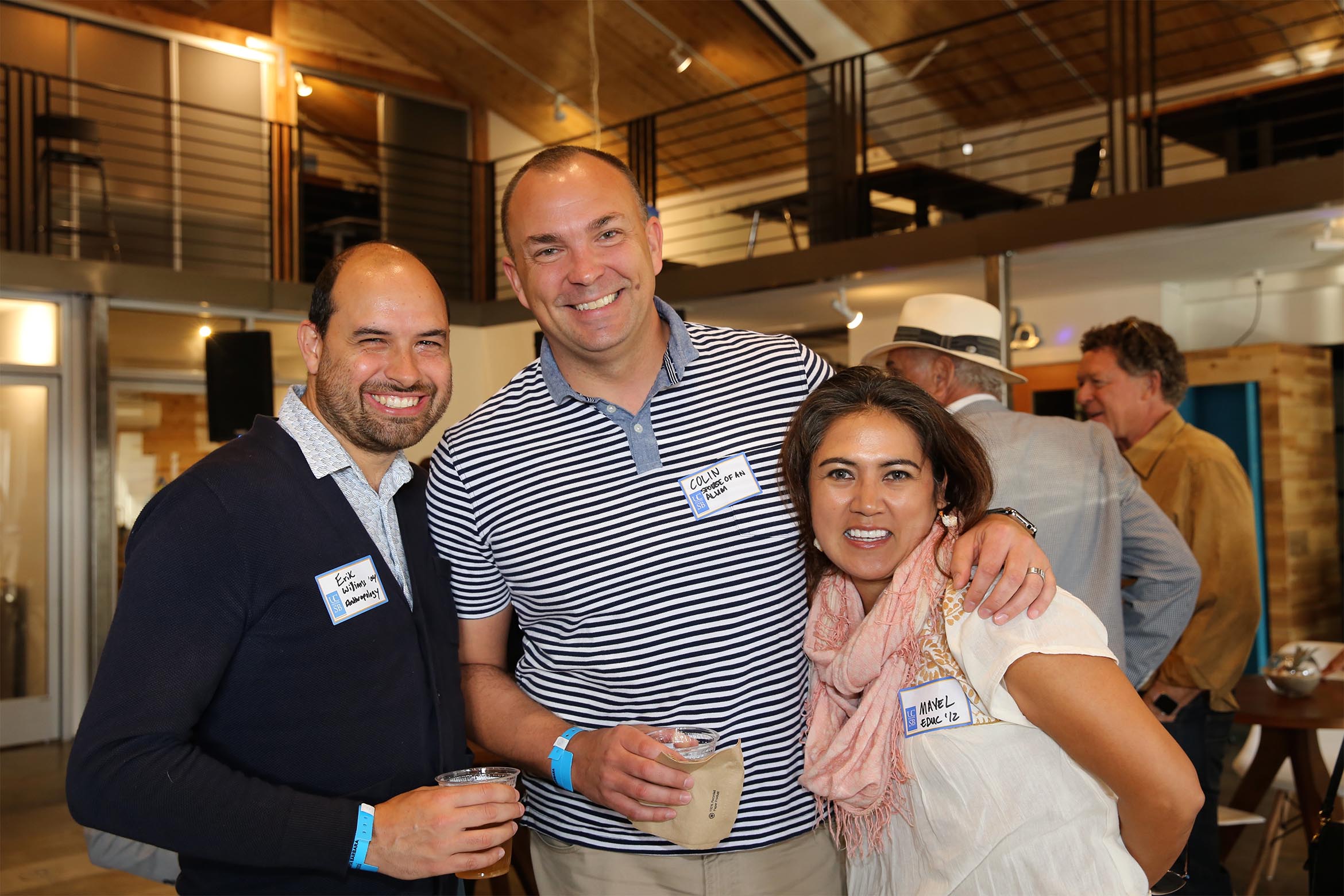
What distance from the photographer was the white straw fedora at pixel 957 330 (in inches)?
121

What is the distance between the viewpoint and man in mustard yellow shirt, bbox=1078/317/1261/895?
11.2ft

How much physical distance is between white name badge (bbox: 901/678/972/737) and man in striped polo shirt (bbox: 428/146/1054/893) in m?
0.27

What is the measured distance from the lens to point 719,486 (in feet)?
5.95

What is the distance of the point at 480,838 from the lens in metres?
1.44

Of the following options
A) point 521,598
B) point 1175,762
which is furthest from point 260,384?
point 1175,762

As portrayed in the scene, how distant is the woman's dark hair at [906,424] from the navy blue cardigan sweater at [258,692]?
0.68 m

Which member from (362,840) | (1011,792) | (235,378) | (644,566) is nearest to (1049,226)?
(235,378)

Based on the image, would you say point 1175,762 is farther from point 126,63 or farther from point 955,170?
point 126,63

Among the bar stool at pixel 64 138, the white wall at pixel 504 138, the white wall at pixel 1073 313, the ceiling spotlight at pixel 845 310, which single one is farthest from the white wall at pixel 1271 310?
the bar stool at pixel 64 138

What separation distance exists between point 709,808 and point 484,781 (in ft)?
1.07

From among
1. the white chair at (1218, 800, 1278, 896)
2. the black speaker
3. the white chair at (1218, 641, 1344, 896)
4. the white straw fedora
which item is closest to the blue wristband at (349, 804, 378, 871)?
the white straw fedora

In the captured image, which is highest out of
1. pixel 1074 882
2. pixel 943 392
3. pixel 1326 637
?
pixel 943 392

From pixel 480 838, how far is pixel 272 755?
1.15ft

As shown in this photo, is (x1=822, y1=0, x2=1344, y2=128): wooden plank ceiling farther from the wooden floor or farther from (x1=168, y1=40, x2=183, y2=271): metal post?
(x1=168, y1=40, x2=183, y2=271): metal post
